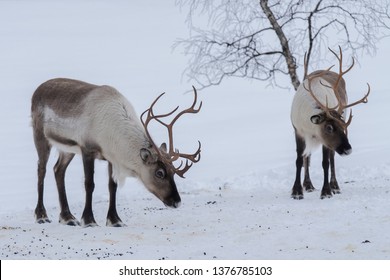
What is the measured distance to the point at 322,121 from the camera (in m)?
10.9

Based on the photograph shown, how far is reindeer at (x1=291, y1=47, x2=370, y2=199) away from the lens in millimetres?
10781

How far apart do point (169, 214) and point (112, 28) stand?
34.4 metres

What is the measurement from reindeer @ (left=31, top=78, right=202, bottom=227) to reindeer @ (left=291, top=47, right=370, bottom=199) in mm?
1984

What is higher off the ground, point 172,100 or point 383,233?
point 172,100

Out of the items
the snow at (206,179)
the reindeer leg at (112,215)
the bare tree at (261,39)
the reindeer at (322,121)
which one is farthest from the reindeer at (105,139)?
the bare tree at (261,39)

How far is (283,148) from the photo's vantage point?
62.1 ft

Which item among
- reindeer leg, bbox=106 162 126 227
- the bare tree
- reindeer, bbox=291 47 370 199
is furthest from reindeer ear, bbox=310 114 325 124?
the bare tree

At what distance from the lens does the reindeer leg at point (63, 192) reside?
10211 mm

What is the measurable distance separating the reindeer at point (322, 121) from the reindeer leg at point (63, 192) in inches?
115

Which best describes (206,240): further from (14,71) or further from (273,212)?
(14,71)

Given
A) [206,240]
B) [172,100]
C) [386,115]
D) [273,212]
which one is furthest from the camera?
[172,100]

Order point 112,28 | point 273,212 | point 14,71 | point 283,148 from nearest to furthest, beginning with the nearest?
point 273,212, point 283,148, point 14,71, point 112,28
